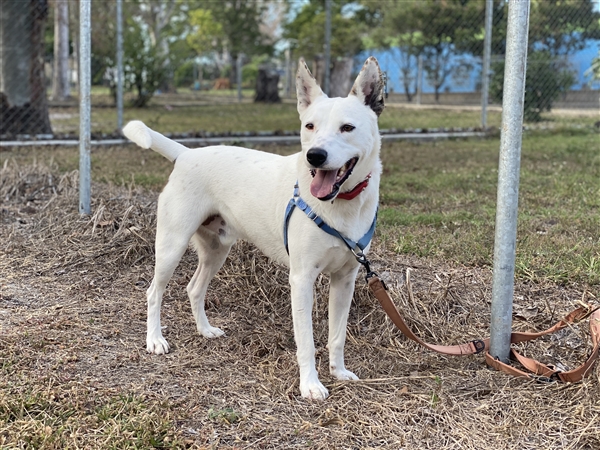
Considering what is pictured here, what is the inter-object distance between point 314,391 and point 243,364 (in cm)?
48

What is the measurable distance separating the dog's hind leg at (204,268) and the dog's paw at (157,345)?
11.1 inches

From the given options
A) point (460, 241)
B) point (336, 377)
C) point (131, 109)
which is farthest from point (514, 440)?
point (131, 109)

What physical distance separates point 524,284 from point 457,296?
1.63 feet

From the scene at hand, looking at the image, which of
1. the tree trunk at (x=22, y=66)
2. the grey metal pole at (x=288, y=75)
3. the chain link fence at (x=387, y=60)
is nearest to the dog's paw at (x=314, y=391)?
the chain link fence at (x=387, y=60)

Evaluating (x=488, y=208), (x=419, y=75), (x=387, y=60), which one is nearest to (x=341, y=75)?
(x=419, y=75)

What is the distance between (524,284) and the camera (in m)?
3.89

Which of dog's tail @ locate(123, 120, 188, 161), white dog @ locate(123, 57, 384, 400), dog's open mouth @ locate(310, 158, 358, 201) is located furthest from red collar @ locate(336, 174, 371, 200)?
dog's tail @ locate(123, 120, 188, 161)

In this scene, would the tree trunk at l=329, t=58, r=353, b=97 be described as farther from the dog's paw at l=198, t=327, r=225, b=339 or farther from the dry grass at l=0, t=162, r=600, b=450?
the dog's paw at l=198, t=327, r=225, b=339

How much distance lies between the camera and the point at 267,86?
2303 cm

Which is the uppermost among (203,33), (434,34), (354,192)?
(203,33)

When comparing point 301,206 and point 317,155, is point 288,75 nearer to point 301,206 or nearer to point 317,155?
point 301,206

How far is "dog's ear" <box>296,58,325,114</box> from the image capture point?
293 cm

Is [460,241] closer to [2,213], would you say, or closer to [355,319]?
[355,319]

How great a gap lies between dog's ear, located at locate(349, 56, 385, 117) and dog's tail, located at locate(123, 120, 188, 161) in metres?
1.17
